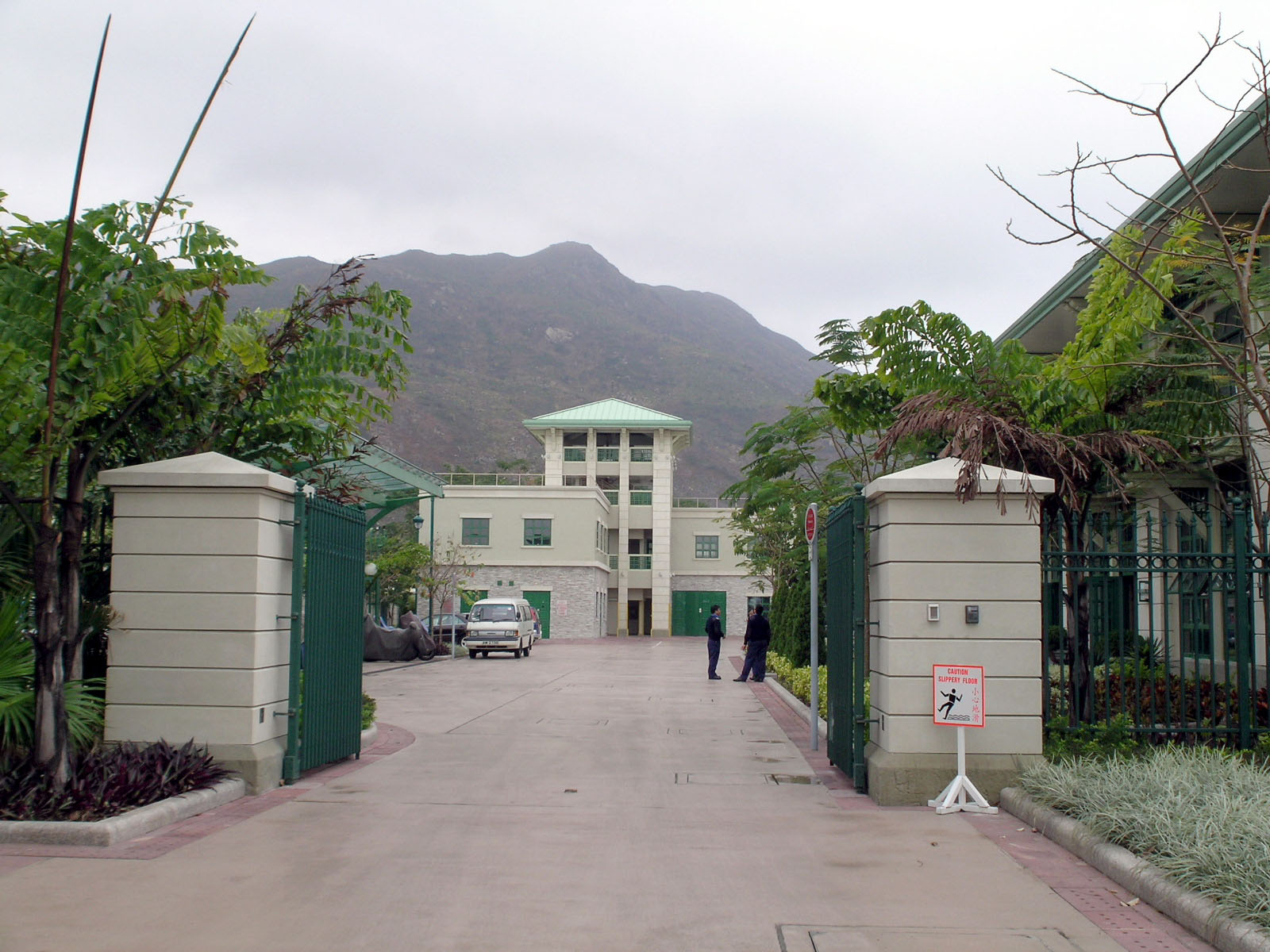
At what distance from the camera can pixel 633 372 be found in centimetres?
19775

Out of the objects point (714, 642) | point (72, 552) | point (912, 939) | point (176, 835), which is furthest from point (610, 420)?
point (912, 939)

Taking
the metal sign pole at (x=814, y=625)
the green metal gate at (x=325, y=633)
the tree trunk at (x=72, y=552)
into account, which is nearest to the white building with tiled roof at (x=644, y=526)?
the metal sign pole at (x=814, y=625)

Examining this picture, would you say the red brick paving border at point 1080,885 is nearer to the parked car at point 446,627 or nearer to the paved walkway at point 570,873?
the paved walkway at point 570,873

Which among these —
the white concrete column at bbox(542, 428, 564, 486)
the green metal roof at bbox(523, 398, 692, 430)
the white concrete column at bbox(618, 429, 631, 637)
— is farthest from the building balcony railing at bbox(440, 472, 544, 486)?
the white concrete column at bbox(618, 429, 631, 637)

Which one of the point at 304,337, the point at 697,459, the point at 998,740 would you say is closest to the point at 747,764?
the point at 998,740

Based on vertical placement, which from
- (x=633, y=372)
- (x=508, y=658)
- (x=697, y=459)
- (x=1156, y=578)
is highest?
(x=633, y=372)

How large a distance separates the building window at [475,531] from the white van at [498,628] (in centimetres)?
1930

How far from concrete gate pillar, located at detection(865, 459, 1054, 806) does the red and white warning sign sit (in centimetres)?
A: 16

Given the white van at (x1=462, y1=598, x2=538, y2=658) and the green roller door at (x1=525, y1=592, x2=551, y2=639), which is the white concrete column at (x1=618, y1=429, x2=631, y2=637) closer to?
the green roller door at (x1=525, y1=592, x2=551, y2=639)

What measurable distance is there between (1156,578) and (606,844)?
15631 mm

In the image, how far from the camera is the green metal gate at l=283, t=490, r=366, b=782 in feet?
32.9

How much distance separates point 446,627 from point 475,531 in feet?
52.2

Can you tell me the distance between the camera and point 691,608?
Answer: 69.5 meters

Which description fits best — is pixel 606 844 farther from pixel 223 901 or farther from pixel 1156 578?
pixel 1156 578
